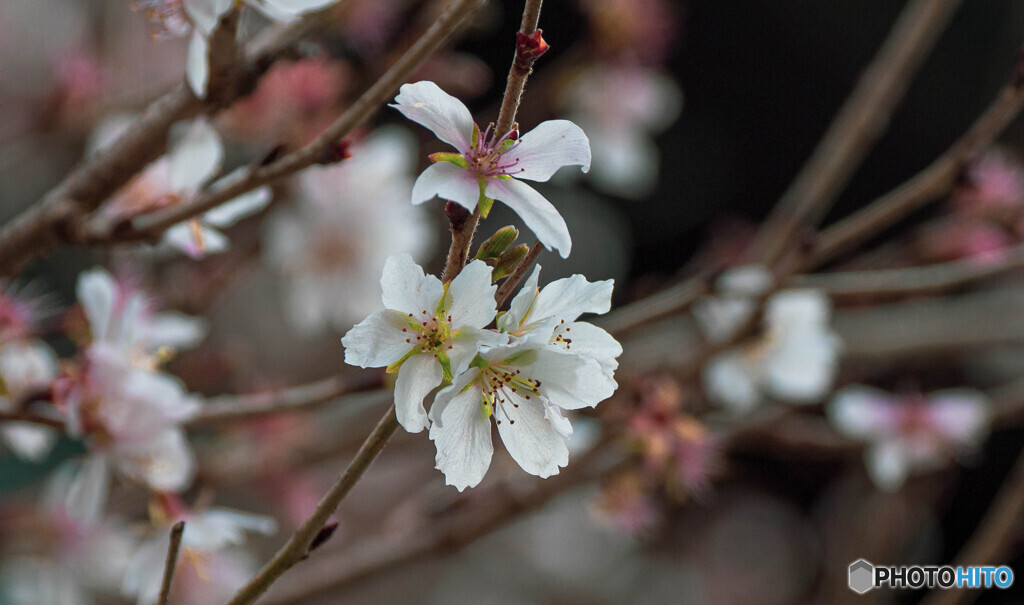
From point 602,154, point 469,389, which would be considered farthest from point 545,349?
point 602,154

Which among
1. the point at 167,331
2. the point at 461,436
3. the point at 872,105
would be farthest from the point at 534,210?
the point at 872,105

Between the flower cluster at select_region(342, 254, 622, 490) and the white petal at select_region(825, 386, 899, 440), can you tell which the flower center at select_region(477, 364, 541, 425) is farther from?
the white petal at select_region(825, 386, 899, 440)

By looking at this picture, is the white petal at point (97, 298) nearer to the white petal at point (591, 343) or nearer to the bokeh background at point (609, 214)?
the bokeh background at point (609, 214)

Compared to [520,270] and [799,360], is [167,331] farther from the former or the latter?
[799,360]

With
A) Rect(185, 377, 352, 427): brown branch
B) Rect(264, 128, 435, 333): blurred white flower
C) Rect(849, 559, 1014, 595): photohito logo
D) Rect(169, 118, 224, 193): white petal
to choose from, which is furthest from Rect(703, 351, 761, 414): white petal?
→ Rect(169, 118, 224, 193): white petal

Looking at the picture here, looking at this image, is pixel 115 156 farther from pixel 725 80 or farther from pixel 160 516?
pixel 725 80

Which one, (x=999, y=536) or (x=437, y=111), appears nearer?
(x=437, y=111)
